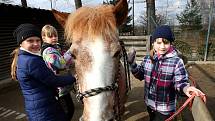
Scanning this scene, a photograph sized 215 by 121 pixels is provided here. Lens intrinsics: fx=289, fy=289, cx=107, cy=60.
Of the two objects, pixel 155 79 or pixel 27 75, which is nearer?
pixel 27 75

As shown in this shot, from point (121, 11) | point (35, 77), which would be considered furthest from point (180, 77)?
point (35, 77)

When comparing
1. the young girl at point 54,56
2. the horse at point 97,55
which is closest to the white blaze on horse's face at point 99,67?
the horse at point 97,55

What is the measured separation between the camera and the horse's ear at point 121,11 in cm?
277

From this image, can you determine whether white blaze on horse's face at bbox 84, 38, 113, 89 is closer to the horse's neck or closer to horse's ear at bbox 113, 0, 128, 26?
the horse's neck

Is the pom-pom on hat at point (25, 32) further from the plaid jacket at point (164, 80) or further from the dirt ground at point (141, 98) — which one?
the dirt ground at point (141, 98)

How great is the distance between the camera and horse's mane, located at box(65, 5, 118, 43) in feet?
8.39

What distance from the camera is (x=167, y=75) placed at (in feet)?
10.2

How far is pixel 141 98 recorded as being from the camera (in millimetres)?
6820

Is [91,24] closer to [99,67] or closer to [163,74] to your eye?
[99,67]

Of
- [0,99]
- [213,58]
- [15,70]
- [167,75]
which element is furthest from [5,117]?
[213,58]

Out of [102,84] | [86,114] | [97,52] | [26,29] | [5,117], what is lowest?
[5,117]

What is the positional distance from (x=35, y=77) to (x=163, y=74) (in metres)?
1.35

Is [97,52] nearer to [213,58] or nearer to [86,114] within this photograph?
[86,114]

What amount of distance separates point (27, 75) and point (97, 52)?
916mm
